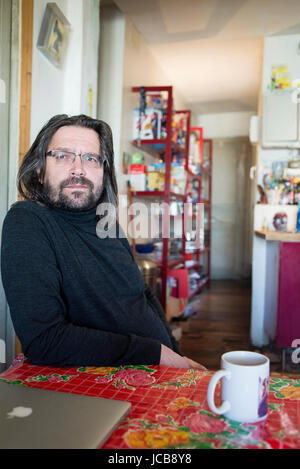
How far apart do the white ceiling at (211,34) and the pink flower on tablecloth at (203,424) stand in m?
2.87

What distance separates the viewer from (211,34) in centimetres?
322

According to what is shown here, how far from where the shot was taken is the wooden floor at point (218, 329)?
2791mm

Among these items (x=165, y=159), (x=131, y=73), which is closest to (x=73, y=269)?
(x=165, y=159)

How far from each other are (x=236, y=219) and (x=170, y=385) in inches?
220

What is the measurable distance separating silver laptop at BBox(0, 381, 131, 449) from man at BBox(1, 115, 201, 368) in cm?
19

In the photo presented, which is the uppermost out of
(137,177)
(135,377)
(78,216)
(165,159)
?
(165,159)

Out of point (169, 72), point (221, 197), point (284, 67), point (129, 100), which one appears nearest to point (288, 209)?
point (284, 67)

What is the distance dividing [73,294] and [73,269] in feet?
0.21

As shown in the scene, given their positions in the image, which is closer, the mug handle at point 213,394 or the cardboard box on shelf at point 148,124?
the mug handle at point 213,394

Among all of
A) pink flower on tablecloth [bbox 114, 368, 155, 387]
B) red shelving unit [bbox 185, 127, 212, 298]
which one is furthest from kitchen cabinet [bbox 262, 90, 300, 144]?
pink flower on tablecloth [bbox 114, 368, 155, 387]

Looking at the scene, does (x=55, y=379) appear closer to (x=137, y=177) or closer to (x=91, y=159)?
(x=91, y=159)

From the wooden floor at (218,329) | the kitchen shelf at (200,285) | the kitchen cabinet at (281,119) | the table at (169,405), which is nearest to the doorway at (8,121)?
the table at (169,405)

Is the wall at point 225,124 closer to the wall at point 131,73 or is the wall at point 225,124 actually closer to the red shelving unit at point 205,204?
the red shelving unit at point 205,204
